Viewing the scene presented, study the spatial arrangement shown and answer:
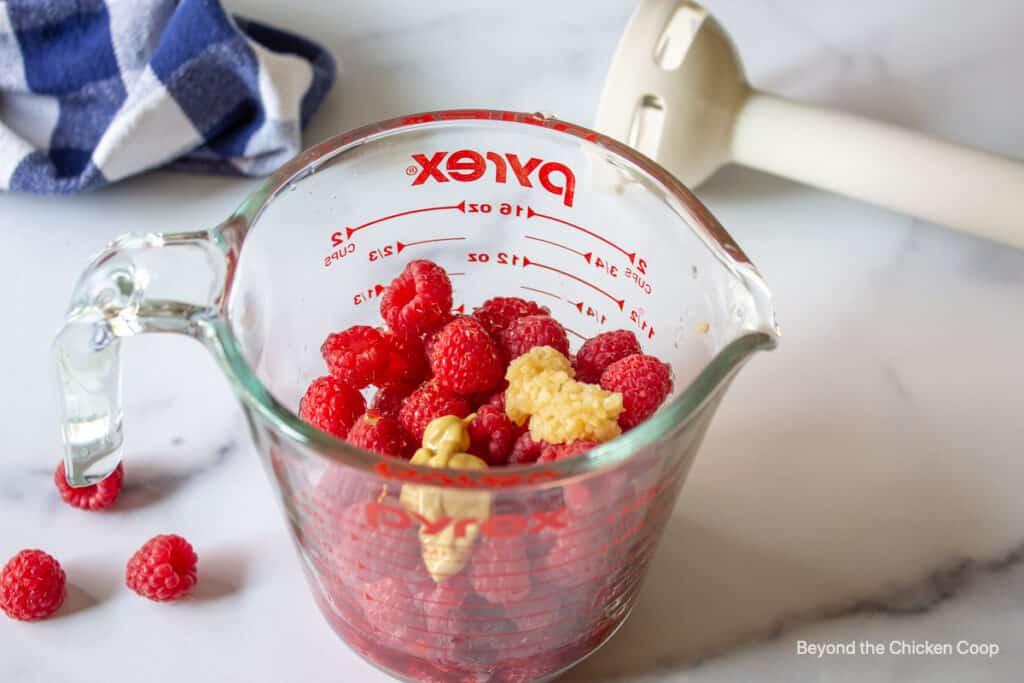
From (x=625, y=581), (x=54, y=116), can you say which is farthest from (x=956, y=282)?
(x=54, y=116)

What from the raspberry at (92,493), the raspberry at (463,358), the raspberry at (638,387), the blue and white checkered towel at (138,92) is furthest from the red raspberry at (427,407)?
the blue and white checkered towel at (138,92)

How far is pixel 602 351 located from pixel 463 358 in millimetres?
99

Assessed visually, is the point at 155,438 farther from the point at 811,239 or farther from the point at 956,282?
the point at 956,282

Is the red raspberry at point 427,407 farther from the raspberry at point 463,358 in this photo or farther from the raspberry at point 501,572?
the raspberry at point 501,572

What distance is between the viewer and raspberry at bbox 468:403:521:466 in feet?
2.56

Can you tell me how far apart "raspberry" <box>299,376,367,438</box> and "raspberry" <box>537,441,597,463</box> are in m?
0.15

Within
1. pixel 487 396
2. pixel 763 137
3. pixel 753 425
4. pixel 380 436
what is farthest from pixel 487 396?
pixel 763 137

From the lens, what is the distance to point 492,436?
782mm

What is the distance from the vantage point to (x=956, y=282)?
107cm

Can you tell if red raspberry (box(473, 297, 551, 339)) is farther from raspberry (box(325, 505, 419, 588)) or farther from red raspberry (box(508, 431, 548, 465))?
raspberry (box(325, 505, 419, 588))

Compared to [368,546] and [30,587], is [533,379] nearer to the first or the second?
[368,546]

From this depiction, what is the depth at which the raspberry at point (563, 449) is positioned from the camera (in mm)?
721

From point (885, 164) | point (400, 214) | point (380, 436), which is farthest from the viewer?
point (885, 164)

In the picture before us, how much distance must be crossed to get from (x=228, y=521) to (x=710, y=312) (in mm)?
405
